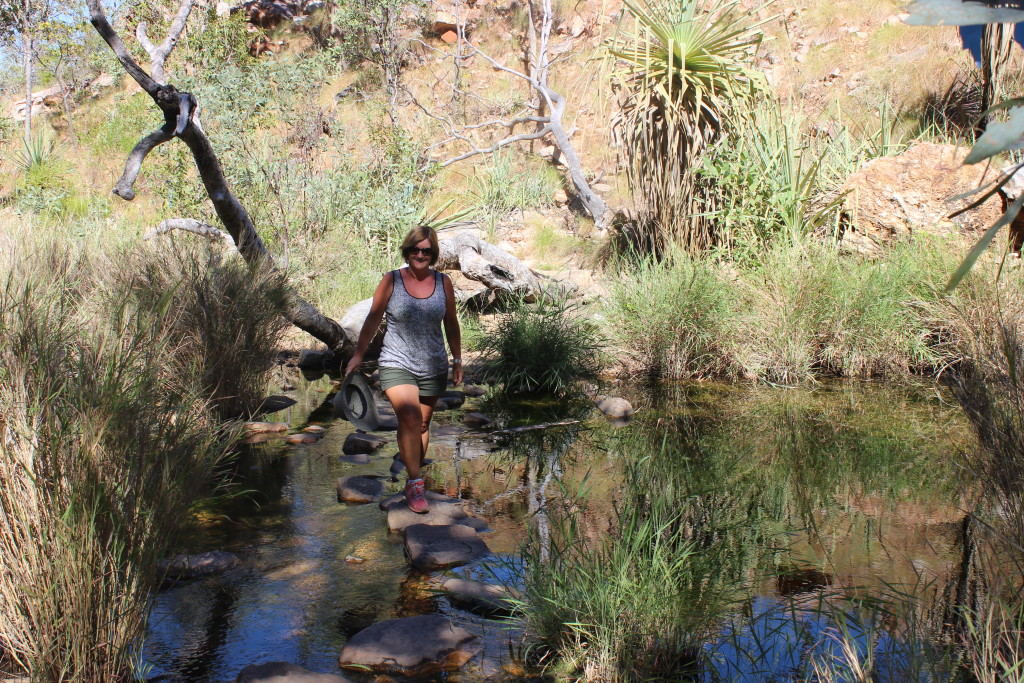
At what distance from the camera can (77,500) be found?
2.36 m

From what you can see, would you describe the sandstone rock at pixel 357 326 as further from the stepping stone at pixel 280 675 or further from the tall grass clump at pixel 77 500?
the stepping stone at pixel 280 675

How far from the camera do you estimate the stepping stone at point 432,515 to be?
167 inches

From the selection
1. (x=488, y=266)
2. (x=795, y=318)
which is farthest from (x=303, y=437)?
(x=488, y=266)

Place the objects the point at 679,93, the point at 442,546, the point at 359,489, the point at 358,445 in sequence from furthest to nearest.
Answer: the point at 679,93 < the point at 358,445 < the point at 359,489 < the point at 442,546

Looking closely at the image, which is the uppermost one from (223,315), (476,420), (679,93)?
(679,93)

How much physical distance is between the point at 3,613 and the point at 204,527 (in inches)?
79.2

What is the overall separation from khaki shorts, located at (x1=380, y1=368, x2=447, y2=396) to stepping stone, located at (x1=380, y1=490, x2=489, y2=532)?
0.58 m

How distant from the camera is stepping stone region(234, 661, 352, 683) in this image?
261 cm

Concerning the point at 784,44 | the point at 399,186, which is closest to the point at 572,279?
the point at 399,186

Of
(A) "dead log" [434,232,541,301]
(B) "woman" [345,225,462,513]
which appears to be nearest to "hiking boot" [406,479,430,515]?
(B) "woman" [345,225,462,513]

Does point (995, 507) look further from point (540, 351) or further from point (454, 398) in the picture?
point (454, 398)

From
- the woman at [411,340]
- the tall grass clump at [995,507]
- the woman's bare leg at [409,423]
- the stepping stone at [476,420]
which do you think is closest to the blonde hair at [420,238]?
the woman at [411,340]

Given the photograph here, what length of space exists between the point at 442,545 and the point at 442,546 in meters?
0.01

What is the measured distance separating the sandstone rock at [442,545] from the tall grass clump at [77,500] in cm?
122
